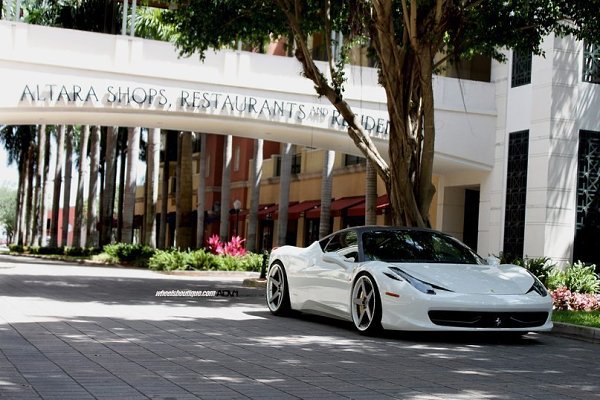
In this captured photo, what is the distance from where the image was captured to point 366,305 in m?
11.3

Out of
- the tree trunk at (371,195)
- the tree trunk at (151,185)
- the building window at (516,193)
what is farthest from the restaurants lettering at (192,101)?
the tree trunk at (151,185)

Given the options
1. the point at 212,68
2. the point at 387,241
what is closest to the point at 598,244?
the point at 212,68

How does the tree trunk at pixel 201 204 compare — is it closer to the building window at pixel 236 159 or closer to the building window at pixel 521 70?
the building window at pixel 236 159

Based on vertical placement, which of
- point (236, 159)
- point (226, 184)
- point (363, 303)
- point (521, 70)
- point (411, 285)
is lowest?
point (363, 303)

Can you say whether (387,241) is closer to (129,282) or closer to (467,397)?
(467,397)

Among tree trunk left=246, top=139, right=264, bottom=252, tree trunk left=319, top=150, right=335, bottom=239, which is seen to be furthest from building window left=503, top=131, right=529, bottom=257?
tree trunk left=246, top=139, right=264, bottom=252

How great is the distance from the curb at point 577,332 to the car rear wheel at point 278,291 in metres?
3.71

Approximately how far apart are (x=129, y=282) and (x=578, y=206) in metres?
11.7

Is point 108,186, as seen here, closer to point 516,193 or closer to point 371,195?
point 371,195

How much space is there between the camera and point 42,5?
43531 millimetres

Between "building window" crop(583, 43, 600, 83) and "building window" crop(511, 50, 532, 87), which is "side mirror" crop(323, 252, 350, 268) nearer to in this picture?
"building window" crop(511, 50, 532, 87)

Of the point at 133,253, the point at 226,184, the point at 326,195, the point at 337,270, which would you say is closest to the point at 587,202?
the point at 326,195

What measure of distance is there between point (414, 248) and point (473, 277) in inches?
46.0

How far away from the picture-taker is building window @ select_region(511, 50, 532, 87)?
2564 cm
